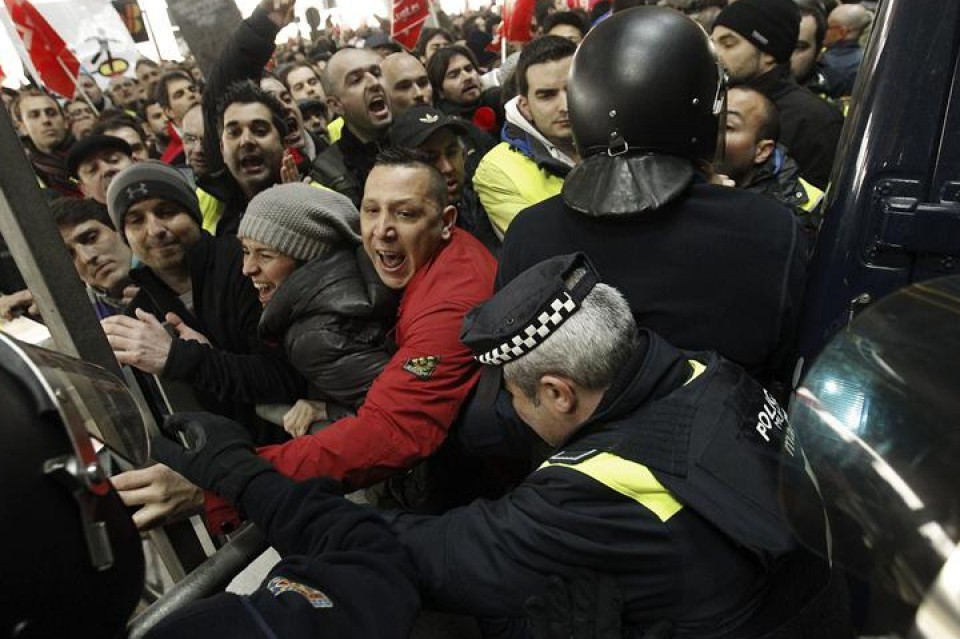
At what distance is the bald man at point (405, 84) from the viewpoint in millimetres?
4094

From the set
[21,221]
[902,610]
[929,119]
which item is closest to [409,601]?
[902,610]

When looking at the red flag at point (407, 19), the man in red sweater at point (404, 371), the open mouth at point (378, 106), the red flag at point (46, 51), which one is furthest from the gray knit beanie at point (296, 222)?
the red flag at point (407, 19)

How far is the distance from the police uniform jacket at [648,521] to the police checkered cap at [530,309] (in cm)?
19

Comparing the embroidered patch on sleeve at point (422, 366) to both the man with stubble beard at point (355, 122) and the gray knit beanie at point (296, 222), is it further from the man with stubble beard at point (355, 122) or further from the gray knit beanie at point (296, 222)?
the man with stubble beard at point (355, 122)

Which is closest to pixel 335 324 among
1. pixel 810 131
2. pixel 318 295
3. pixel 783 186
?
pixel 318 295

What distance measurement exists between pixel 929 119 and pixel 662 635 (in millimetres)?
1334

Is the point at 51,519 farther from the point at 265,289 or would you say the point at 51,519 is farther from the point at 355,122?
the point at 355,122

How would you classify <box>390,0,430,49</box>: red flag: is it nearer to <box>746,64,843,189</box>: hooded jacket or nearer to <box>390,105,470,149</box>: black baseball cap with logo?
<box>390,105,470,149</box>: black baseball cap with logo

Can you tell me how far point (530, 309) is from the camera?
1408mm

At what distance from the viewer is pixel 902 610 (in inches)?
25.0

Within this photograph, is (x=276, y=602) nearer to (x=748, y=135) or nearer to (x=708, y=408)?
(x=708, y=408)

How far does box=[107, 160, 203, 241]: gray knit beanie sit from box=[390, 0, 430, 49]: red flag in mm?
3805

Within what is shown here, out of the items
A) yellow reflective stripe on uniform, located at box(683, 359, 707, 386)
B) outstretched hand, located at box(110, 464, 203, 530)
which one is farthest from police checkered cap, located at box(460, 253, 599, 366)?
outstretched hand, located at box(110, 464, 203, 530)

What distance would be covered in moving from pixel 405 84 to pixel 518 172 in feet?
6.11
